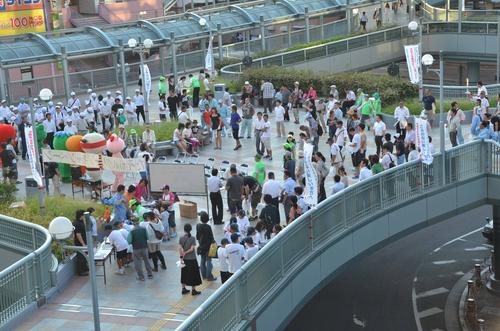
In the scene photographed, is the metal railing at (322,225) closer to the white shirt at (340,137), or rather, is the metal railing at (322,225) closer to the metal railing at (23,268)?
the white shirt at (340,137)

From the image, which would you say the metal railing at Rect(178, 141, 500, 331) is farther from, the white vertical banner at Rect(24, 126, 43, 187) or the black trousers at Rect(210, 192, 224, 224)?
the white vertical banner at Rect(24, 126, 43, 187)

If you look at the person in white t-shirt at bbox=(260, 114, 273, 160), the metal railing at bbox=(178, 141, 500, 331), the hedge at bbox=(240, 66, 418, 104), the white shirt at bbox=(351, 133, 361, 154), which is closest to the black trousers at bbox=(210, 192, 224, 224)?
the metal railing at bbox=(178, 141, 500, 331)

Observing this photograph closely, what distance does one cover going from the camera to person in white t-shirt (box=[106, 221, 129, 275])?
2105cm

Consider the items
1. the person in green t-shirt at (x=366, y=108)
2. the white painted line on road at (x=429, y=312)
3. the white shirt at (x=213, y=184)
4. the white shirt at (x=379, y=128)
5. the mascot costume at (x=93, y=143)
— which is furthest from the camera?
the person in green t-shirt at (x=366, y=108)

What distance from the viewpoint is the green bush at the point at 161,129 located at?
31312 millimetres

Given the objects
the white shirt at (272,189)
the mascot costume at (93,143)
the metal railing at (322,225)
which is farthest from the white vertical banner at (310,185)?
the mascot costume at (93,143)

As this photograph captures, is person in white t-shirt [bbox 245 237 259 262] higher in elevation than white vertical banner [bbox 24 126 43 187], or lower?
lower

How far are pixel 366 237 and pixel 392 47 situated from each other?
30152 mm

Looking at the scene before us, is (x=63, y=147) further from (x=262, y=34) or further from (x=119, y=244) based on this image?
(x=262, y=34)

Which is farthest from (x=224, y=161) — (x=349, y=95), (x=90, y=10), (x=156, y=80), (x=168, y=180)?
(x=90, y=10)

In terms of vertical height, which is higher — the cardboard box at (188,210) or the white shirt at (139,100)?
the white shirt at (139,100)

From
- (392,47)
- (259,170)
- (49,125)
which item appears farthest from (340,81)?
(392,47)

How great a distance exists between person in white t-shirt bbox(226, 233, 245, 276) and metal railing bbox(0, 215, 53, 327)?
11.7ft

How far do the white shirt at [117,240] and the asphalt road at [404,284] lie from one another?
5.14 meters
